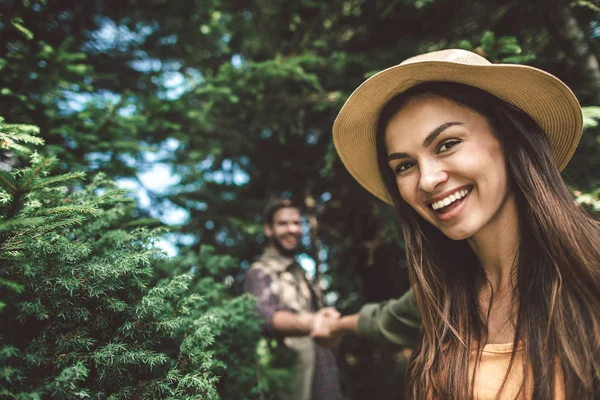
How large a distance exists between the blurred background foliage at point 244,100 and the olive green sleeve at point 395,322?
2.60 feet

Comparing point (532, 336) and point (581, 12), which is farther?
point (581, 12)

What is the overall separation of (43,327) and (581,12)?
3.72 metres

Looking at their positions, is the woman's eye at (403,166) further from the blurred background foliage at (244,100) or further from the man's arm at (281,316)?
the man's arm at (281,316)

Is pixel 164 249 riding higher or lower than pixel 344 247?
lower

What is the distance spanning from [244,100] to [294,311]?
214cm

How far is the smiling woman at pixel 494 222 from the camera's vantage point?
1320mm

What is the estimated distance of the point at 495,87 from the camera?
5.07 ft

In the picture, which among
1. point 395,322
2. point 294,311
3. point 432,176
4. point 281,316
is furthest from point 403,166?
point 294,311

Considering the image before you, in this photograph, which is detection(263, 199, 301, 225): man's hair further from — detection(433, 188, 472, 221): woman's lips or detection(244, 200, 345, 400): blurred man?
detection(433, 188, 472, 221): woman's lips

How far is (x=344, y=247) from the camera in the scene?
5.46 meters

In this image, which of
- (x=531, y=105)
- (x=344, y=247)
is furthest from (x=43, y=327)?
(x=344, y=247)

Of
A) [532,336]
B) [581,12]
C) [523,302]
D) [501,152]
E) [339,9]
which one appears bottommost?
[532,336]

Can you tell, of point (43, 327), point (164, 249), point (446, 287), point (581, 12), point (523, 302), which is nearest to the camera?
point (43, 327)

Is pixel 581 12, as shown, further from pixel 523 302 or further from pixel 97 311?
pixel 97 311
